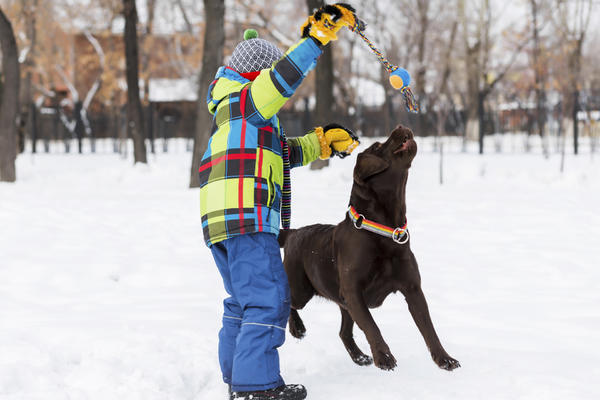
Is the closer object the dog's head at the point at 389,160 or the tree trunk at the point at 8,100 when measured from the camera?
Answer: the dog's head at the point at 389,160

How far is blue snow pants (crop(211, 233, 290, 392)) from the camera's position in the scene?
8.78 ft

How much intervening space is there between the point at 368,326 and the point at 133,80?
14.4 meters

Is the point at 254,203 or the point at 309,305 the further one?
the point at 309,305

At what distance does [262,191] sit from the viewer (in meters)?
2.75

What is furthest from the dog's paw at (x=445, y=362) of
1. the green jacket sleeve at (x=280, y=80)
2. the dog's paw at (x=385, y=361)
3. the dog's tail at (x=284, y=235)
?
the green jacket sleeve at (x=280, y=80)

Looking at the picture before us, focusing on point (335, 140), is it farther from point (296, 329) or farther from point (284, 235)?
point (296, 329)

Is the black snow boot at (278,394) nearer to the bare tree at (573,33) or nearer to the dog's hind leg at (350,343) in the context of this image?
the dog's hind leg at (350,343)

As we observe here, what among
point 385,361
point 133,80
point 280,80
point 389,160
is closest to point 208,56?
point 133,80

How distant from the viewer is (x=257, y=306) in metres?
2.72

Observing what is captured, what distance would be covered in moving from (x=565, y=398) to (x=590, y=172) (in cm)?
971

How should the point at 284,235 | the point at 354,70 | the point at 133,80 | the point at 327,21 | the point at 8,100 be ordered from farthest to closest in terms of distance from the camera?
the point at 354,70 < the point at 133,80 < the point at 8,100 < the point at 284,235 < the point at 327,21

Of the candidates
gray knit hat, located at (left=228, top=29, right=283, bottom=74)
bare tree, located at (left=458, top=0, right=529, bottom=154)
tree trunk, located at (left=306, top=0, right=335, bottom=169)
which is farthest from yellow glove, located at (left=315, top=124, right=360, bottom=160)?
bare tree, located at (left=458, top=0, right=529, bottom=154)

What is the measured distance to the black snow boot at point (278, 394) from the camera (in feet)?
8.80

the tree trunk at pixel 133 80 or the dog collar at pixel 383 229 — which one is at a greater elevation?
the tree trunk at pixel 133 80
